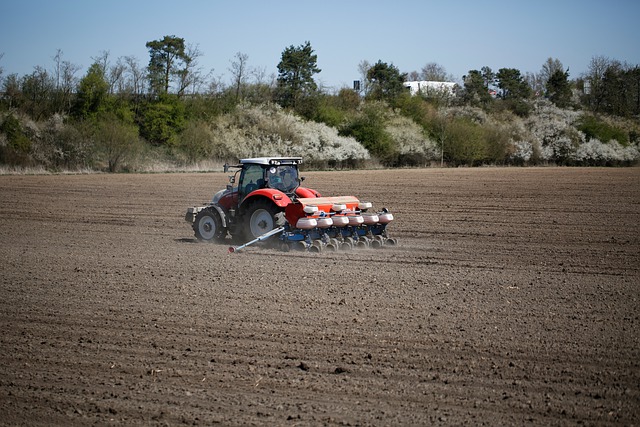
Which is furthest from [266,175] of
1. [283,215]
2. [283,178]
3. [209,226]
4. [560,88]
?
[560,88]

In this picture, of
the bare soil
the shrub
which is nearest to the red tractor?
the bare soil

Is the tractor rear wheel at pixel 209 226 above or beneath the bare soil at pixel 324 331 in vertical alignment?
above

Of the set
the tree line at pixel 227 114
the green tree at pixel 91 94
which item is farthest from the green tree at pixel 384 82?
the green tree at pixel 91 94

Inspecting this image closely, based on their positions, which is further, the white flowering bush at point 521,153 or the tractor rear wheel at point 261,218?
the white flowering bush at point 521,153

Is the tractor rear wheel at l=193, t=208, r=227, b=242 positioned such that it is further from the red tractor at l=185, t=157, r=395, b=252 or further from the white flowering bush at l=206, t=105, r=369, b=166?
the white flowering bush at l=206, t=105, r=369, b=166

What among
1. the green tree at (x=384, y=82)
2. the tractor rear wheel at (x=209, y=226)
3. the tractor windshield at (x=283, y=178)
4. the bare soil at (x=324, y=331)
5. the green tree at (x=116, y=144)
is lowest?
the bare soil at (x=324, y=331)

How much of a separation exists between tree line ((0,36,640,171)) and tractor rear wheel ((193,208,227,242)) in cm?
A: 3149

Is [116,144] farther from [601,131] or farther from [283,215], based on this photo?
[601,131]

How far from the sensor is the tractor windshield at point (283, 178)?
49.5ft

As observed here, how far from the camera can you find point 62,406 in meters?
6.08

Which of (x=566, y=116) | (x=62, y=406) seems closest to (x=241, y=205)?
(x=62, y=406)

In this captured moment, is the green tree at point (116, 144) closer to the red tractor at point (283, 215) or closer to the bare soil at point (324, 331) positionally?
the bare soil at point (324, 331)

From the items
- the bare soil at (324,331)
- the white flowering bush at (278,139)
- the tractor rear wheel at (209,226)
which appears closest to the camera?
the bare soil at (324,331)

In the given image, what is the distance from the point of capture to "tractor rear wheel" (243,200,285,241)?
14.4 meters
